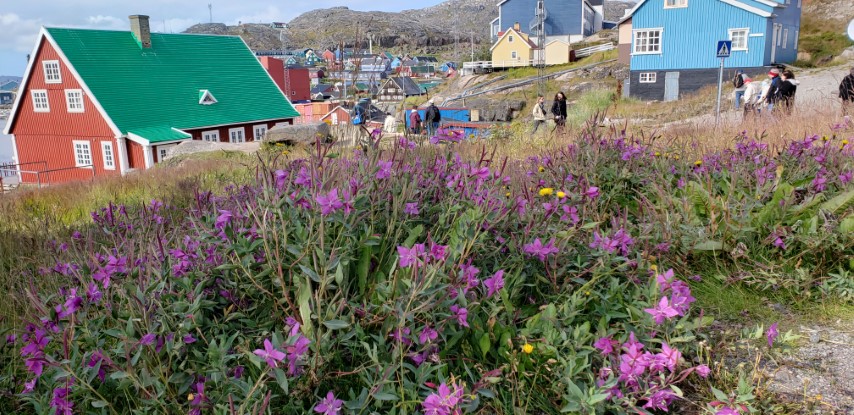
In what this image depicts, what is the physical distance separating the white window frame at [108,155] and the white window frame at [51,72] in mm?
4133

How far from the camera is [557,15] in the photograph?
222 ft

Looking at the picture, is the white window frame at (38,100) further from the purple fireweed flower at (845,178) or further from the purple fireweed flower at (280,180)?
the purple fireweed flower at (845,178)

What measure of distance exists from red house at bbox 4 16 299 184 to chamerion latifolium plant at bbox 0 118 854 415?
26368mm

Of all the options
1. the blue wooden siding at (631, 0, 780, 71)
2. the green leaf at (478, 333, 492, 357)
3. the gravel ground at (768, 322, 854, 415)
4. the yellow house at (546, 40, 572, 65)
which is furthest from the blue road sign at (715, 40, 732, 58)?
the yellow house at (546, 40, 572, 65)

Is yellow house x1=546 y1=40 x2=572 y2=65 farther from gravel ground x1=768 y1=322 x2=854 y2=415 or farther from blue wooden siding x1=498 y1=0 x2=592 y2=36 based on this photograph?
gravel ground x1=768 y1=322 x2=854 y2=415

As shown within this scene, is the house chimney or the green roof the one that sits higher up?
the house chimney

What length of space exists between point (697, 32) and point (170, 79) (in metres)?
27.8

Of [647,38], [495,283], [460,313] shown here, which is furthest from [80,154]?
[460,313]

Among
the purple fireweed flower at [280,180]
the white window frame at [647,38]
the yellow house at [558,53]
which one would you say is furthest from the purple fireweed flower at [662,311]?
the yellow house at [558,53]

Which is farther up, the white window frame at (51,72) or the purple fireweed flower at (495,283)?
the white window frame at (51,72)

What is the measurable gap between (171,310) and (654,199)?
3.04m

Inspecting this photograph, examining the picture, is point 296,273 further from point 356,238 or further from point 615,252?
point 615,252

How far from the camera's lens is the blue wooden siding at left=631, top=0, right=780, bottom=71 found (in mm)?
32438

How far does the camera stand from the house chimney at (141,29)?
30.5 m
